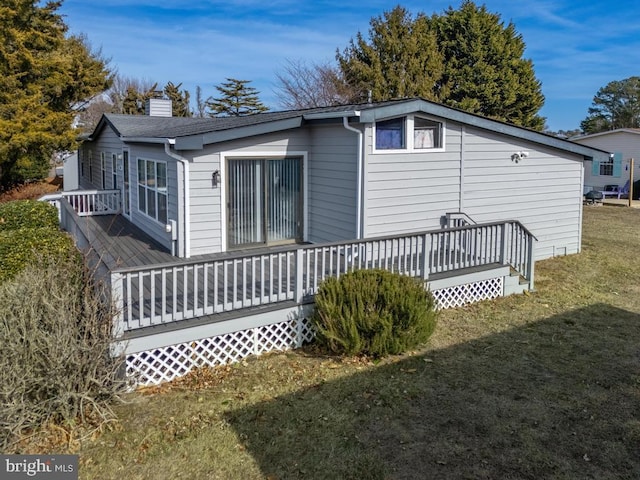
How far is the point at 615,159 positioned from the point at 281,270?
26697 mm

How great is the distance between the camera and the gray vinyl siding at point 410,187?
9062 millimetres

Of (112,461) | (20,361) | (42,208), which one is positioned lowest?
(112,461)

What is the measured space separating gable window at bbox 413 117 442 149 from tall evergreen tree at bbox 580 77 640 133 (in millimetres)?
46359

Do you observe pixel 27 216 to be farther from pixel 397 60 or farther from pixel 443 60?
pixel 443 60

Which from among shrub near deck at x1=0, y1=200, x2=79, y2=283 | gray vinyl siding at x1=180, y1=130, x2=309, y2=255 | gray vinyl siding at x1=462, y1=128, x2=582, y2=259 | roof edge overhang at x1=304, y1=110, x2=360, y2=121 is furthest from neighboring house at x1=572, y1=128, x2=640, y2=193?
shrub near deck at x1=0, y1=200, x2=79, y2=283

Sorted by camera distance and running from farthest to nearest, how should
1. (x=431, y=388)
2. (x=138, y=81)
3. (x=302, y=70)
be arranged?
(x=138, y=81), (x=302, y=70), (x=431, y=388)

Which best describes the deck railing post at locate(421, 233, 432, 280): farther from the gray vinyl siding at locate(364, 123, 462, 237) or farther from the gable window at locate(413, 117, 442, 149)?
the gable window at locate(413, 117, 442, 149)

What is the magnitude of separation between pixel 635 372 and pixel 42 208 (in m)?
11.5

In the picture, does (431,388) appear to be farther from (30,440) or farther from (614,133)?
(614,133)

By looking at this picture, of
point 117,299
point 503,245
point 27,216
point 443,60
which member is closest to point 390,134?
point 503,245

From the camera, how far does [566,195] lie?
11898 mm

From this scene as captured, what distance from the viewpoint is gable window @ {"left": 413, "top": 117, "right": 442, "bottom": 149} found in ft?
31.1

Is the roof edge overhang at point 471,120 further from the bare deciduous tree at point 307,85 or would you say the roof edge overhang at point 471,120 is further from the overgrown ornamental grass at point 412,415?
Result: the bare deciduous tree at point 307,85

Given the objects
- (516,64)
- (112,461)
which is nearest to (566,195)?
(112,461)
